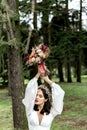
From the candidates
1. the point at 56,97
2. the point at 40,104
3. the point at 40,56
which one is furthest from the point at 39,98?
the point at 40,56

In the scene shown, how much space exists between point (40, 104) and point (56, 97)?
0.21 metres

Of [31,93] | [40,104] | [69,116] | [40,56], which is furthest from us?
[69,116]

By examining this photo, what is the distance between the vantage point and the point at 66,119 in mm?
13555

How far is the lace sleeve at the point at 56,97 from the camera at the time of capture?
4.68 metres

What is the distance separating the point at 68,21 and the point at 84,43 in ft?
18.9

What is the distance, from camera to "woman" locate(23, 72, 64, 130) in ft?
15.3

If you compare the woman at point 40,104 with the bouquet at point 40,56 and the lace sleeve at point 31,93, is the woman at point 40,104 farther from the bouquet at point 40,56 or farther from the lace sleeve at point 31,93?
the bouquet at point 40,56

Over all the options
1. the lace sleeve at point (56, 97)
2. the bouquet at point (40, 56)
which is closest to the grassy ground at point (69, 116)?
the lace sleeve at point (56, 97)

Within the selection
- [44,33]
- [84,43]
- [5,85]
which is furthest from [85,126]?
[5,85]

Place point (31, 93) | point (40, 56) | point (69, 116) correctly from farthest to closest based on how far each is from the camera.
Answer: point (69, 116) → point (31, 93) → point (40, 56)

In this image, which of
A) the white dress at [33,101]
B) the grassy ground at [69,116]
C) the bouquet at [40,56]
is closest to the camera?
the bouquet at [40,56]

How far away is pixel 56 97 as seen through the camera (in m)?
4.75

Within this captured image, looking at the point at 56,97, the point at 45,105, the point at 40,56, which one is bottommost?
the point at 45,105

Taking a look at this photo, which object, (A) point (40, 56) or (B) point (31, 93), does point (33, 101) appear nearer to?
(B) point (31, 93)
